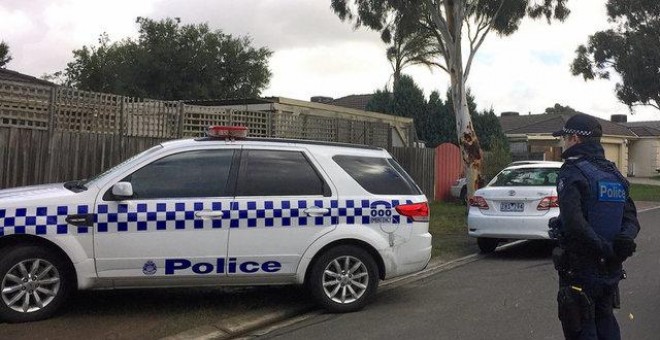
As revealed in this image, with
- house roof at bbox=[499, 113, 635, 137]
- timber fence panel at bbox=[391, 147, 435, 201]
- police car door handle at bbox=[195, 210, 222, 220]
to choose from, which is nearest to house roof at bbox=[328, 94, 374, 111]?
house roof at bbox=[499, 113, 635, 137]

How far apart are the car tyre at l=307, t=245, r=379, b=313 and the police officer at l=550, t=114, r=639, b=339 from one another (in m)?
2.74

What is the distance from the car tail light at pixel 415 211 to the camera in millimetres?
6758

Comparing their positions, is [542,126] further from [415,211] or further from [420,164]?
[415,211]

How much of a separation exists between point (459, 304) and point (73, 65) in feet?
135

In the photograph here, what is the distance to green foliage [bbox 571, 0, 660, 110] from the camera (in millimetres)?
35438

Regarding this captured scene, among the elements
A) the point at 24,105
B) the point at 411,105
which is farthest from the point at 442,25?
the point at 411,105

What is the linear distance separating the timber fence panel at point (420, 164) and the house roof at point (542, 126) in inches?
905

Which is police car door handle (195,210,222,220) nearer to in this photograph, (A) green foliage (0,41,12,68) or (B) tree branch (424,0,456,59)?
(B) tree branch (424,0,456,59)

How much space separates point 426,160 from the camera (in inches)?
727

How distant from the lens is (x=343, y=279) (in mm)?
6551

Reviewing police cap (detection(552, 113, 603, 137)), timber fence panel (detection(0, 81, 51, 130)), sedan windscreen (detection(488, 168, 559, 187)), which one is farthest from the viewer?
sedan windscreen (detection(488, 168, 559, 187))

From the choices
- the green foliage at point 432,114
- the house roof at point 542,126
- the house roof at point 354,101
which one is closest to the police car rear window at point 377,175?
the green foliage at point 432,114

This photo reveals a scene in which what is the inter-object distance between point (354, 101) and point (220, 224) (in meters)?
31.5

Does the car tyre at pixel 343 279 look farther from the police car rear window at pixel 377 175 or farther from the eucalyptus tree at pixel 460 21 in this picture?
the eucalyptus tree at pixel 460 21
